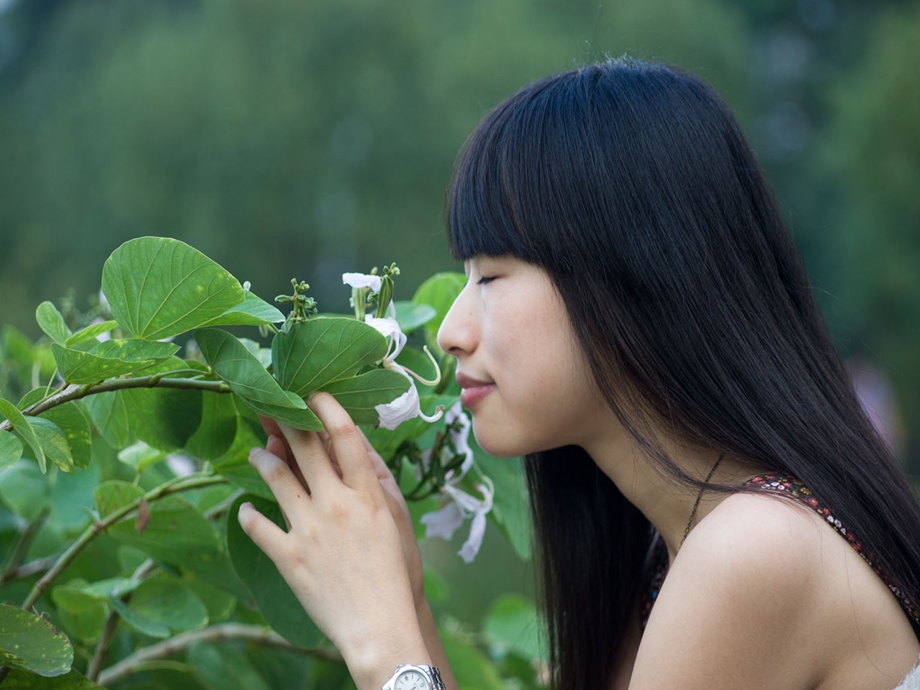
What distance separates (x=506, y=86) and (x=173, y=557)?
10322mm

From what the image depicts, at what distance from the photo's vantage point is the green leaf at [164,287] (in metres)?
0.69

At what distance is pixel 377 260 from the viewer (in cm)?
1213

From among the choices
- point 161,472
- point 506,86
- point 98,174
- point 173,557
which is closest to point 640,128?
point 173,557

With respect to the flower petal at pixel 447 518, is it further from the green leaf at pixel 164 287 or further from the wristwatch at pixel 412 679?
the green leaf at pixel 164 287

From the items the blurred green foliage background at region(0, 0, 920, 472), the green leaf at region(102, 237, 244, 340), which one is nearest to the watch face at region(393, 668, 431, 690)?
the green leaf at region(102, 237, 244, 340)

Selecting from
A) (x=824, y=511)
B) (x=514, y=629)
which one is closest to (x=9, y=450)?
(x=824, y=511)

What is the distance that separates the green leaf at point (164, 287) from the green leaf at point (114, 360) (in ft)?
0.08

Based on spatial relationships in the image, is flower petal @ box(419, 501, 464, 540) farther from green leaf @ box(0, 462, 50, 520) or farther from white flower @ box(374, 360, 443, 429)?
green leaf @ box(0, 462, 50, 520)

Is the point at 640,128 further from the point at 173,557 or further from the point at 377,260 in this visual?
the point at 377,260

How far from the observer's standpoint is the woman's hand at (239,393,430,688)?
2.74 ft

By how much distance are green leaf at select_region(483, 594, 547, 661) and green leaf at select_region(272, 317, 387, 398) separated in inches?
30.8

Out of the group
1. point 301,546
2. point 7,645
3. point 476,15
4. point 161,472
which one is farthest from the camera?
point 476,15

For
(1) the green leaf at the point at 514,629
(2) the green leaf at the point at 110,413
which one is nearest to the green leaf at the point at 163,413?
(2) the green leaf at the point at 110,413

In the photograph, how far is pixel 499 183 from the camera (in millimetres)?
953
